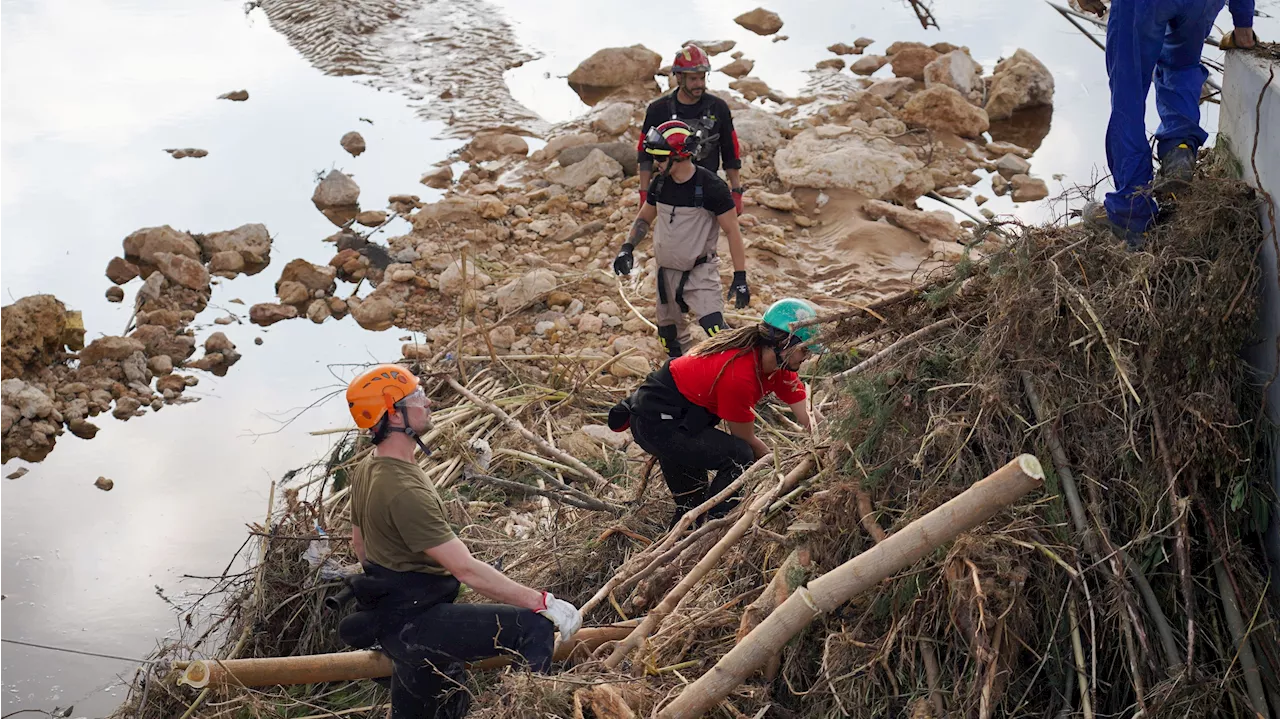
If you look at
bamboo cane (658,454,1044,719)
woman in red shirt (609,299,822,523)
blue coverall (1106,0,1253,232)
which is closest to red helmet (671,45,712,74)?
woman in red shirt (609,299,822,523)

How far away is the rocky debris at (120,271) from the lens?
10.8 meters

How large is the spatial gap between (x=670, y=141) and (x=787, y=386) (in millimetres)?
2083

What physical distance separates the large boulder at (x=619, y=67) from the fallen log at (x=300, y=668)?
10.5m

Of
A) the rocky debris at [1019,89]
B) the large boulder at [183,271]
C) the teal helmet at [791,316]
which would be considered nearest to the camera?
the teal helmet at [791,316]

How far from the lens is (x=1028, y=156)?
1239 centimetres

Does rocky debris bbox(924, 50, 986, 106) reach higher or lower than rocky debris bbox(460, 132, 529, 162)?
higher

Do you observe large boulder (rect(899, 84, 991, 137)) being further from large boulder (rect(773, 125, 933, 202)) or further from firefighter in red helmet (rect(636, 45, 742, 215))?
firefighter in red helmet (rect(636, 45, 742, 215))

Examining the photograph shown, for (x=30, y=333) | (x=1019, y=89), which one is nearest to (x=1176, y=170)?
(x=30, y=333)

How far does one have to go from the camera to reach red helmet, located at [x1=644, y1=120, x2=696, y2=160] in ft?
21.8

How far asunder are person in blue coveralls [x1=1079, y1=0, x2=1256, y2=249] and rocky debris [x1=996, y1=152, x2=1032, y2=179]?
24.2 feet

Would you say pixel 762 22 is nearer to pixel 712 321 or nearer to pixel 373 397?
pixel 712 321

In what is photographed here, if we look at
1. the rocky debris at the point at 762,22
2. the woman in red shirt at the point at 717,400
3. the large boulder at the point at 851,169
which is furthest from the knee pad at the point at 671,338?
the rocky debris at the point at 762,22

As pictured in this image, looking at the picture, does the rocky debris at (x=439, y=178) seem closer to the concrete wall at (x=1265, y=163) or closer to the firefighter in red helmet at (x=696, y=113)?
the firefighter in red helmet at (x=696, y=113)

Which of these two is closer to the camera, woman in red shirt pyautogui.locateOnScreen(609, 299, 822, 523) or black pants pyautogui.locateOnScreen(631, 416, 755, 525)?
woman in red shirt pyautogui.locateOnScreen(609, 299, 822, 523)
